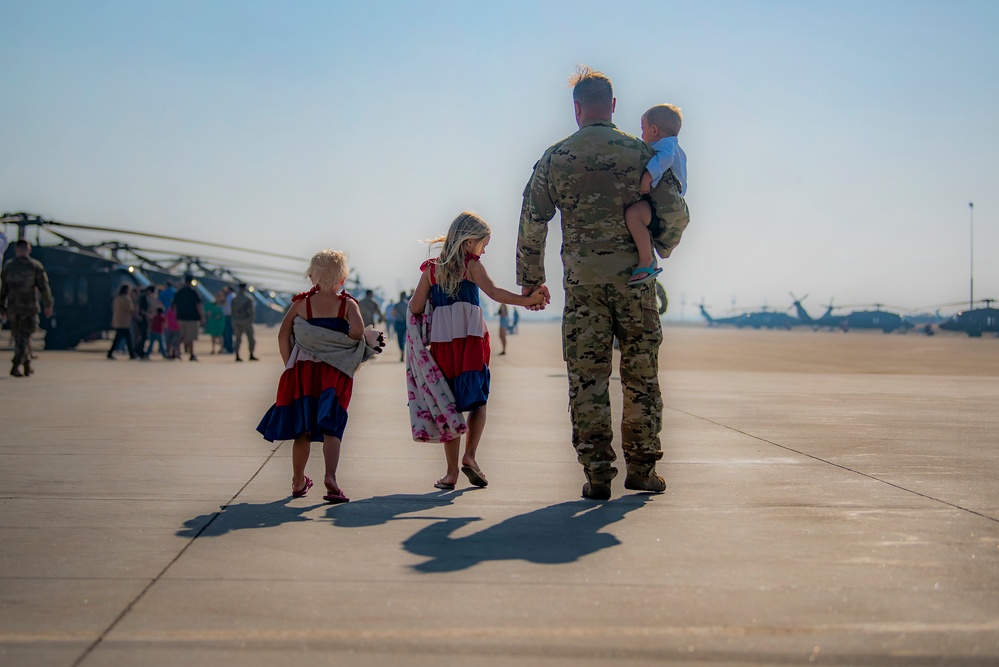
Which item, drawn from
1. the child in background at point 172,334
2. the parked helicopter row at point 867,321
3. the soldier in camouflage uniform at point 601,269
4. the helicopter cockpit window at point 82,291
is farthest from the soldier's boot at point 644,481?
the parked helicopter row at point 867,321

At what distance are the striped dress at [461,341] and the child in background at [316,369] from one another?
0.42 meters

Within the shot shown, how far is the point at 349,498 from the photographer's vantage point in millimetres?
5523

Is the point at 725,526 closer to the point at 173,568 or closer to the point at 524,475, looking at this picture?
the point at 524,475

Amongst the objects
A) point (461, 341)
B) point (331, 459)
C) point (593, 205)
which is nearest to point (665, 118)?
point (593, 205)

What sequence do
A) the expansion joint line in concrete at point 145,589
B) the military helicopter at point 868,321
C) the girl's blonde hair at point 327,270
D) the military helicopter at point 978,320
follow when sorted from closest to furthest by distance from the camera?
the expansion joint line in concrete at point 145,589
the girl's blonde hair at point 327,270
the military helicopter at point 978,320
the military helicopter at point 868,321

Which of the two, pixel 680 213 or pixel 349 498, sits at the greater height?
pixel 680 213

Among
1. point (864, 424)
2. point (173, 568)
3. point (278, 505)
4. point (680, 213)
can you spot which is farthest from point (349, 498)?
point (864, 424)

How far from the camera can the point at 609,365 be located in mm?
5594

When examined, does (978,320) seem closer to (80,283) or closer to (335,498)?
(80,283)

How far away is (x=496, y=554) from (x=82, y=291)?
2864cm

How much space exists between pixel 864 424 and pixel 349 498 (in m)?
6.04

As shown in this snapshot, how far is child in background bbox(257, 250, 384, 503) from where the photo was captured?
5.70 m

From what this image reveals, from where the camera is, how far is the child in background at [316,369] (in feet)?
18.7

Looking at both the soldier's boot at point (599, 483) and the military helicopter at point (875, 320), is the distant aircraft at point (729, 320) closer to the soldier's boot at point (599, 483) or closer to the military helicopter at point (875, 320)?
the military helicopter at point (875, 320)
